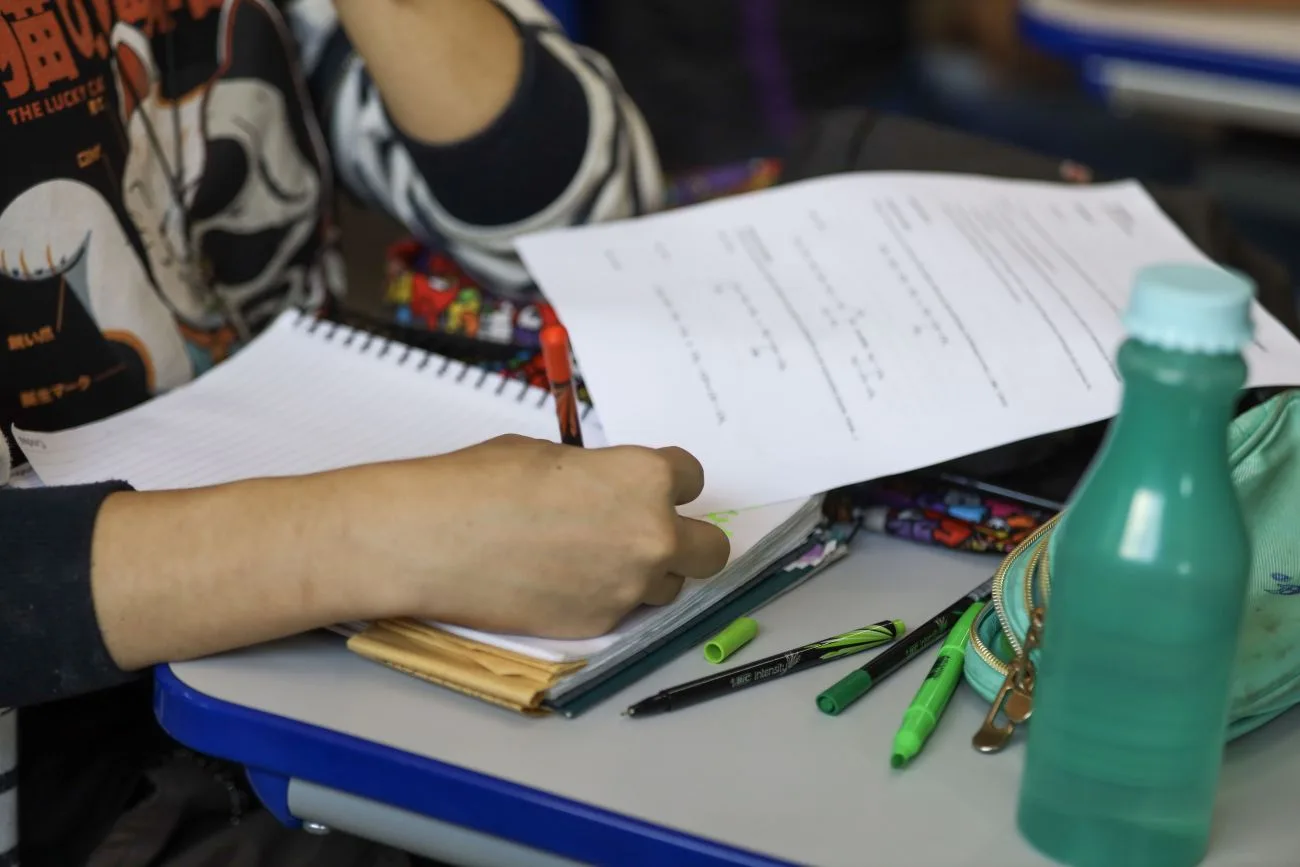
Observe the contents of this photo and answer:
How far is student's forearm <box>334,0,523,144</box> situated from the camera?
2.60 feet

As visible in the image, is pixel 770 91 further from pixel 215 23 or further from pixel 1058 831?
pixel 1058 831

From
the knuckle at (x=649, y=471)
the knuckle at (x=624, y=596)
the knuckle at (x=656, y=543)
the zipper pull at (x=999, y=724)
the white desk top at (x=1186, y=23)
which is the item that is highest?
the knuckle at (x=649, y=471)

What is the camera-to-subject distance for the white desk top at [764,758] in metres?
0.46

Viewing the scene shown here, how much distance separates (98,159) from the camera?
73cm

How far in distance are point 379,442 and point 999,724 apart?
0.33 meters

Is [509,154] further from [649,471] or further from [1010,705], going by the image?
[1010,705]

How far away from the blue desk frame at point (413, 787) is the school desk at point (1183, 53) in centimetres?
143

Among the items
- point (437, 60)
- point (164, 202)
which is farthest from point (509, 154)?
point (164, 202)

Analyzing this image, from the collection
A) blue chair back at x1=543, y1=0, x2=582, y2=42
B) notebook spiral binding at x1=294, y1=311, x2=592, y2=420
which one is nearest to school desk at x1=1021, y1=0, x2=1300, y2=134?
blue chair back at x1=543, y1=0, x2=582, y2=42

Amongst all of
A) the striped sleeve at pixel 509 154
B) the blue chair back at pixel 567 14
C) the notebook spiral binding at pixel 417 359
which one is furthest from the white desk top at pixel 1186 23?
the notebook spiral binding at pixel 417 359

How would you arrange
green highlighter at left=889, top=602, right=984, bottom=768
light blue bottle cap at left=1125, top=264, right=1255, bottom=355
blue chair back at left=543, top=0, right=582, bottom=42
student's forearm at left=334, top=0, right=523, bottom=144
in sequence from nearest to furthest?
light blue bottle cap at left=1125, top=264, right=1255, bottom=355, green highlighter at left=889, top=602, right=984, bottom=768, student's forearm at left=334, top=0, right=523, bottom=144, blue chair back at left=543, top=0, right=582, bottom=42

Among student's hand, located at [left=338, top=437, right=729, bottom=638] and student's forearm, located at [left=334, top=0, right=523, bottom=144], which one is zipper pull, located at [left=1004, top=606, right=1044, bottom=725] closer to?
student's hand, located at [left=338, top=437, right=729, bottom=638]

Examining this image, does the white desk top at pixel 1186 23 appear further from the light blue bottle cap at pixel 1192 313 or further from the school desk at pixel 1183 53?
the light blue bottle cap at pixel 1192 313

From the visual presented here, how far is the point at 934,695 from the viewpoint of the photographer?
0.52 meters
